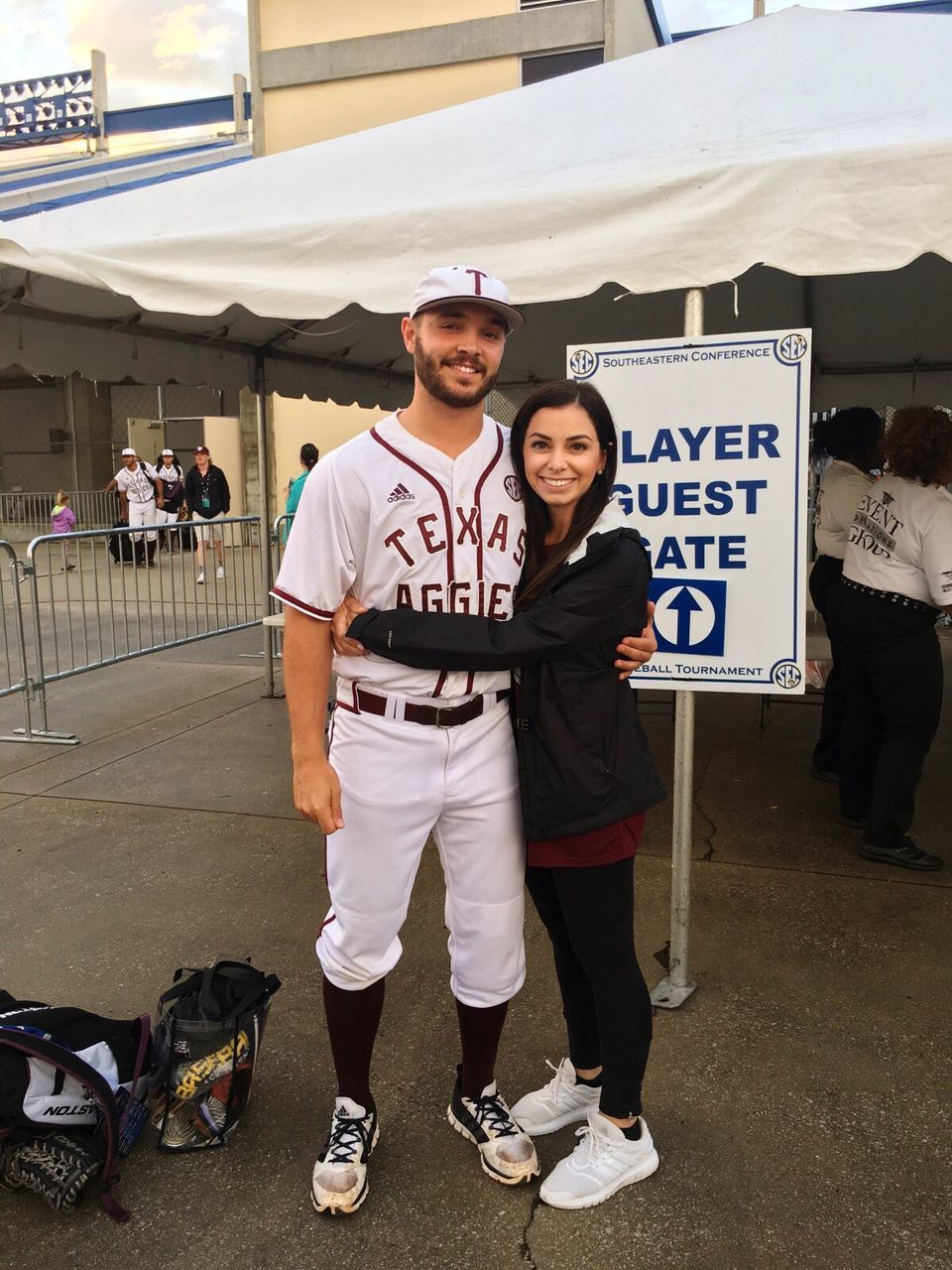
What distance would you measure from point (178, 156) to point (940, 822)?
26746mm

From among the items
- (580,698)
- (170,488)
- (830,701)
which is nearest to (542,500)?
(580,698)

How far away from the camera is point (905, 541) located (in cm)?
380

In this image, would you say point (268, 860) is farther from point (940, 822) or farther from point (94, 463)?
point (94, 463)

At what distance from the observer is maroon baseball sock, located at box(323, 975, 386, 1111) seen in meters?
2.22

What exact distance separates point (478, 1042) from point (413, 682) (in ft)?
3.05

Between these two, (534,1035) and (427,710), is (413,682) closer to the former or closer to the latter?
(427,710)

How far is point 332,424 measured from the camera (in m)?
16.7

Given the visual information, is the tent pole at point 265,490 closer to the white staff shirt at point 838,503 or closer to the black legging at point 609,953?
the white staff shirt at point 838,503

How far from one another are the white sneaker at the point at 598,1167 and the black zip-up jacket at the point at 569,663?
2.51ft

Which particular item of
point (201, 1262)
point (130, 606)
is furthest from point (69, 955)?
point (130, 606)

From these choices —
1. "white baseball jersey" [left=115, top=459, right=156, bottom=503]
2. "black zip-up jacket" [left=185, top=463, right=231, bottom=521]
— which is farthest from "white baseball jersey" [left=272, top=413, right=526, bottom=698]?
"white baseball jersey" [left=115, top=459, right=156, bottom=503]

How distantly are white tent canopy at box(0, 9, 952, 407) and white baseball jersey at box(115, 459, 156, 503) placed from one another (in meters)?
10.1

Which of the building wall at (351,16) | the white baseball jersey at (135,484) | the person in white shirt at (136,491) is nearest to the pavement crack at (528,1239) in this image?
the person in white shirt at (136,491)

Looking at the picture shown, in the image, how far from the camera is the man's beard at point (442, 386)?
2.03m
